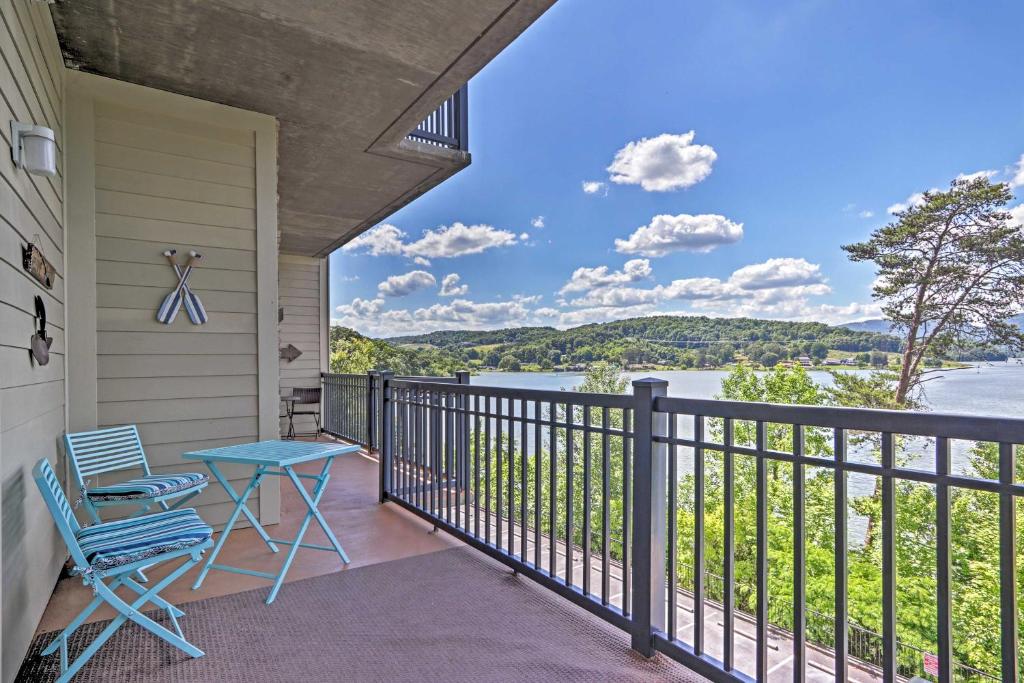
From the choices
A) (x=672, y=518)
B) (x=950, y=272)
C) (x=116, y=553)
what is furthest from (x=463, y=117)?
(x=950, y=272)

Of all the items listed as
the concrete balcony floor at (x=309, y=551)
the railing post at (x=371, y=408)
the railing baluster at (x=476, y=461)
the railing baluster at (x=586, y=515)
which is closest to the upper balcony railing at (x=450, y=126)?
the railing post at (x=371, y=408)

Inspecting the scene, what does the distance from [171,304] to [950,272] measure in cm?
2255

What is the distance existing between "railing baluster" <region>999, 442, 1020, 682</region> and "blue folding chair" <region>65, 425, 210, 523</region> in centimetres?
322

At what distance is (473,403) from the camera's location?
327 cm

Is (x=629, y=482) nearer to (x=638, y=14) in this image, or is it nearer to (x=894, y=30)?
(x=638, y=14)

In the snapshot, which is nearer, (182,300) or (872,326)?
(182,300)

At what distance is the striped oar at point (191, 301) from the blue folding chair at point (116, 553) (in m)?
1.64

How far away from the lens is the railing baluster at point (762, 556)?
1.80 metres

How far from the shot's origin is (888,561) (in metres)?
1.55

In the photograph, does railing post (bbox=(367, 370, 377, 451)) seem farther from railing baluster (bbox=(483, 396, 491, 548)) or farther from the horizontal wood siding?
railing baluster (bbox=(483, 396, 491, 548))

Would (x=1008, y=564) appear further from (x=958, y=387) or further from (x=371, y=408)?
(x=958, y=387)

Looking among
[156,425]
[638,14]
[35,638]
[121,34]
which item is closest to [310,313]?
[156,425]

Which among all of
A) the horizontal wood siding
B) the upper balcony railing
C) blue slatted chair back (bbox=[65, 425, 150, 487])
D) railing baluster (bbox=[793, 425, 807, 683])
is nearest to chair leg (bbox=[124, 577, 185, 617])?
blue slatted chair back (bbox=[65, 425, 150, 487])

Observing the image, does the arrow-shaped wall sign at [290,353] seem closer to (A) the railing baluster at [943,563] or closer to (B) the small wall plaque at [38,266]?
(B) the small wall plaque at [38,266]
